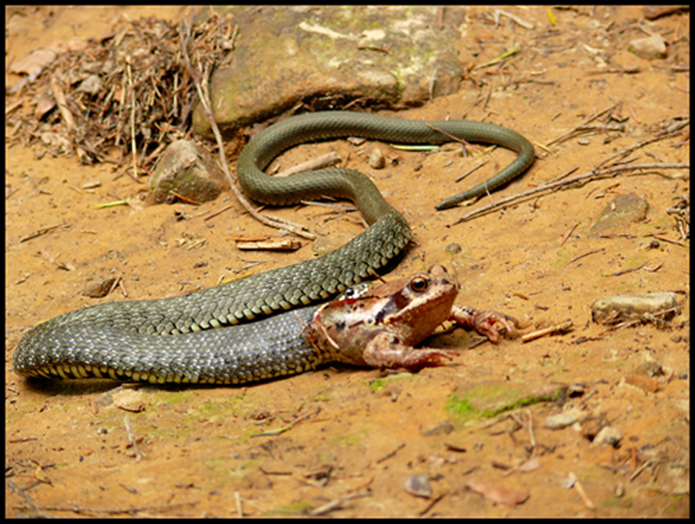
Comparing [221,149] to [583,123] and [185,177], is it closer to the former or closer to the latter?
[185,177]

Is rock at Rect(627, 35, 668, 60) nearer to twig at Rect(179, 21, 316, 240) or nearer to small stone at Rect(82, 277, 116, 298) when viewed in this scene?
twig at Rect(179, 21, 316, 240)

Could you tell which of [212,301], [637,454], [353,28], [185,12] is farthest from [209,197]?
[637,454]

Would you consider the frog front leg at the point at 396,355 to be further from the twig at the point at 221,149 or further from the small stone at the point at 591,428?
the twig at the point at 221,149

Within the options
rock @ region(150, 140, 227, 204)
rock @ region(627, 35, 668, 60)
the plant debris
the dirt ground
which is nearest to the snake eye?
the dirt ground

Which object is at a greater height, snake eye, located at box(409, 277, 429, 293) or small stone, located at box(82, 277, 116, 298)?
snake eye, located at box(409, 277, 429, 293)

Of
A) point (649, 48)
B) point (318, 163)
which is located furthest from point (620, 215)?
point (649, 48)

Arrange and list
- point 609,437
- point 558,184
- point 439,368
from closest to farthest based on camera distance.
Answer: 1. point 609,437
2. point 439,368
3. point 558,184
